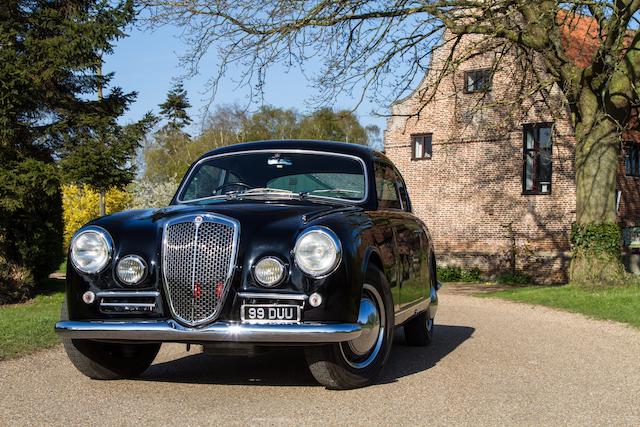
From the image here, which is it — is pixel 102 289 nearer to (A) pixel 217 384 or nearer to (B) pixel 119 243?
(B) pixel 119 243

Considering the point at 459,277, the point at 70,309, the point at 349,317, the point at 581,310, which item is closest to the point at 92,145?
the point at 581,310

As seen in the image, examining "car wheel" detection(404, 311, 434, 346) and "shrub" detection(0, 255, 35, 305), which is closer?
"car wheel" detection(404, 311, 434, 346)

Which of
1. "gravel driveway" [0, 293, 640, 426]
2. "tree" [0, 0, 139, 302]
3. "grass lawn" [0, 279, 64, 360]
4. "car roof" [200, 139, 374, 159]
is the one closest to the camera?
"gravel driveway" [0, 293, 640, 426]

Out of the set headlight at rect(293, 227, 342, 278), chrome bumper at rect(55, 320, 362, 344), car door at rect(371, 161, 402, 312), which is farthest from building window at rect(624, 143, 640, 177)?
chrome bumper at rect(55, 320, 362, 344)

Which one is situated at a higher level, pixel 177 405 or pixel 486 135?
pixel 486 135

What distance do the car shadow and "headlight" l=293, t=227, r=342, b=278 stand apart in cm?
59

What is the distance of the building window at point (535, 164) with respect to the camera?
25875 millimetres

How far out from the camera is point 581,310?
42.0 feet

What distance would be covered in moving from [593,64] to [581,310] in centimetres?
558

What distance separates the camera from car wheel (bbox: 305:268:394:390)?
17.2 ft

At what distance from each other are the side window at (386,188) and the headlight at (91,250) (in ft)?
7.73

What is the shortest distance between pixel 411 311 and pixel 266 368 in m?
1.35

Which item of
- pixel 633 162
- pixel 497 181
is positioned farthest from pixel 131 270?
pixel 633 162

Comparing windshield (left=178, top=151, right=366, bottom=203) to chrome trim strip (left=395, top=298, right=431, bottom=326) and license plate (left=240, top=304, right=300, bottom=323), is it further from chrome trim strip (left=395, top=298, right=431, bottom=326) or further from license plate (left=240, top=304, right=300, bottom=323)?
license plate (left=240, top=304, right=300, bottom=323)
